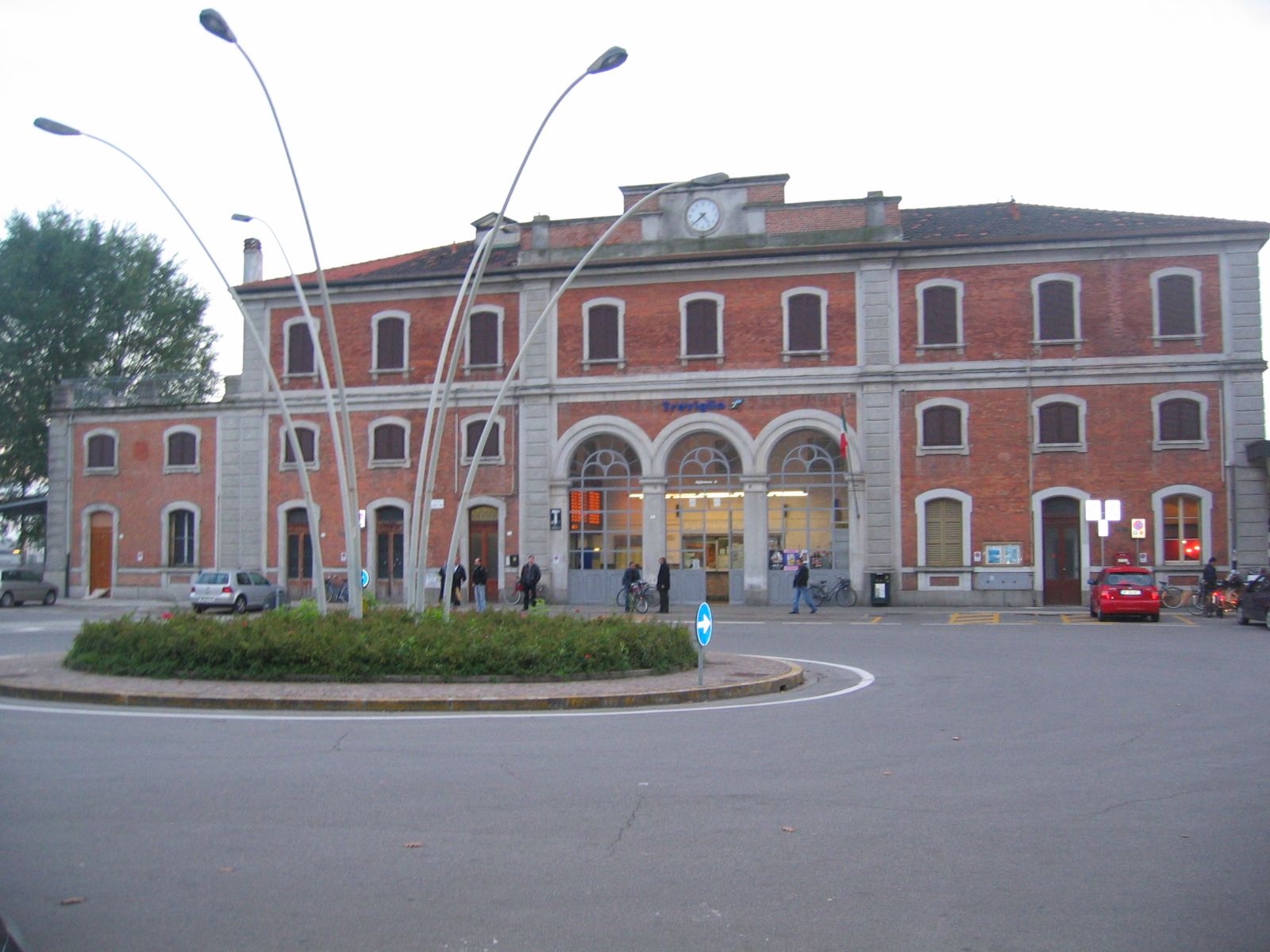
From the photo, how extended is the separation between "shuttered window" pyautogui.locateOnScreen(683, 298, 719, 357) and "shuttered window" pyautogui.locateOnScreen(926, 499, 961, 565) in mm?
8104

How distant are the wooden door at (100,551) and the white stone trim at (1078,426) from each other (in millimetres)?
31151

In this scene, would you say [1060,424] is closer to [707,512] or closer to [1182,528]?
[1182,528]

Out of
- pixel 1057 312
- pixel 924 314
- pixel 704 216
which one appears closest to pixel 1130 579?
pixel 1057 312

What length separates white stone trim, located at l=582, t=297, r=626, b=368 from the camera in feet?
118

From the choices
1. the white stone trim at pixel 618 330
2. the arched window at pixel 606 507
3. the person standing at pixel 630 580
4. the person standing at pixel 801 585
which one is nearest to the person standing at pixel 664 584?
the person standing at pixel 630 580

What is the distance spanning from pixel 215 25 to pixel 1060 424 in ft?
82.3

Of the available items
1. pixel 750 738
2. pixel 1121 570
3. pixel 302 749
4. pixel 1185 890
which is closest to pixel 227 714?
pixel 302 749

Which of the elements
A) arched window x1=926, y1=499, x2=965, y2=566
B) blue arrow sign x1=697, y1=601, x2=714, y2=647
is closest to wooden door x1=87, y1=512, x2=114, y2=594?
arched window x1=926, y1=499, x2=965, y2=566

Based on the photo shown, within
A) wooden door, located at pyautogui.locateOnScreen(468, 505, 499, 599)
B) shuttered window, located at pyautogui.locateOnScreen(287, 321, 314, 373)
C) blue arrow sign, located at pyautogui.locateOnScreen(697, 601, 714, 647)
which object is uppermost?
shuttered window, located at pyautogui.locateOnScreen(287, 321, 314, 373)

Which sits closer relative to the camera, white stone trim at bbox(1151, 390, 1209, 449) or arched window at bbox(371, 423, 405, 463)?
white stone trim at bbox(1151, 390, 1209, 449)

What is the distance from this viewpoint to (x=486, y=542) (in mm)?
37188

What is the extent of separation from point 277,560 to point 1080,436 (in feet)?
84.5

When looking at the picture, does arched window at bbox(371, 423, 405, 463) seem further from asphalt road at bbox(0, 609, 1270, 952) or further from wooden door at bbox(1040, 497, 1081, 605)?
asphalt road at bbox(0, 609, 1270, 952)

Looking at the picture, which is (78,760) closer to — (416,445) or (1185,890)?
(1185,890)
